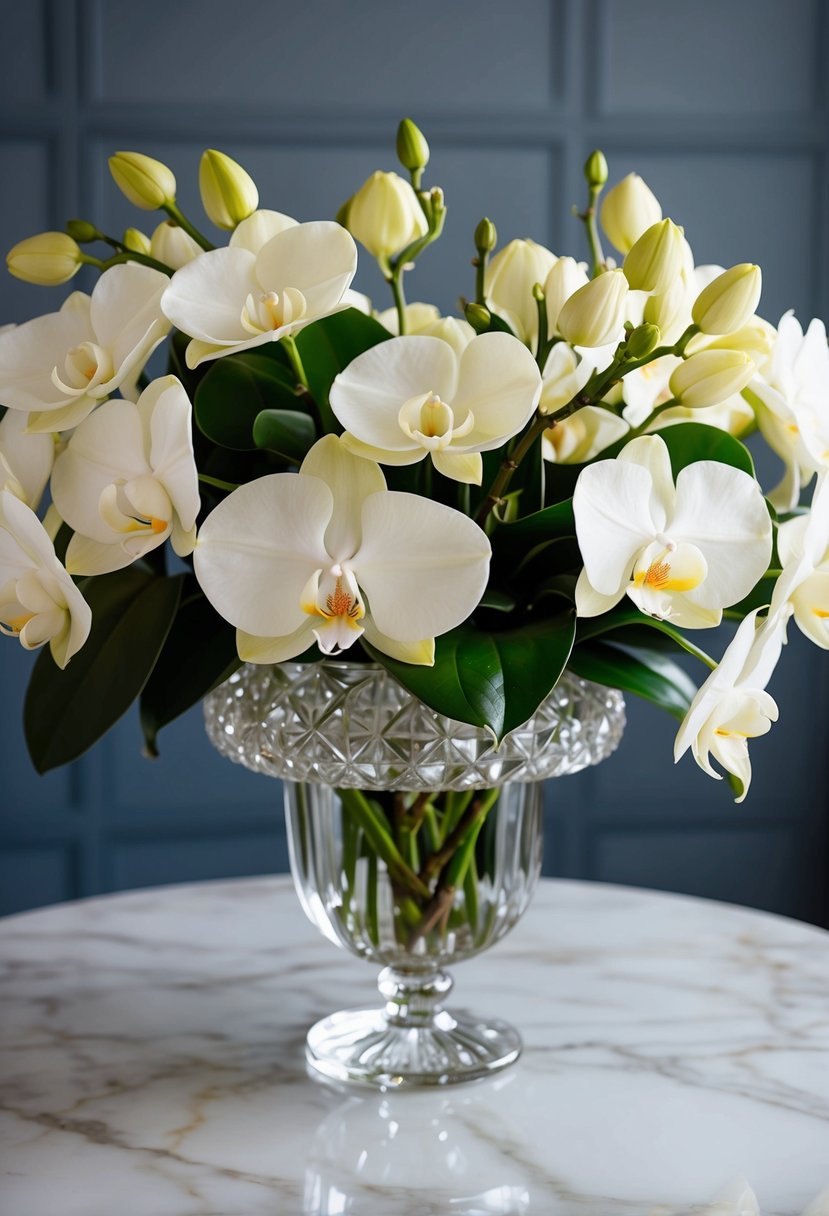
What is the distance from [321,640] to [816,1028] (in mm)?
539

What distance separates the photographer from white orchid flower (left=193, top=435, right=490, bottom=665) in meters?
0.67

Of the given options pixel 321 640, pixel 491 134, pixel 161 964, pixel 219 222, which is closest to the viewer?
pixel 321 640

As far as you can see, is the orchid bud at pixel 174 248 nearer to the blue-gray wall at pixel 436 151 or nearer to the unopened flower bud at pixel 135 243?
the unopened flower bud at pixel 135 243

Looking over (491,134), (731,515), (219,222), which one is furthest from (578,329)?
(491,134)

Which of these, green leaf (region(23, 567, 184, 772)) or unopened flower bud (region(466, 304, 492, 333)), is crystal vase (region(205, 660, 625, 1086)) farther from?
unopened flower bud (region(466, 304, 492, 333))

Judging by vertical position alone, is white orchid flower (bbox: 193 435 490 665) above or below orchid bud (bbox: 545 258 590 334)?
below

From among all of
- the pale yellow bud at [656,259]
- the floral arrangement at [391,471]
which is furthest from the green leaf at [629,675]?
the pale yellow bud at [656,259]

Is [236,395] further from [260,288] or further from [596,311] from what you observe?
[596,311]

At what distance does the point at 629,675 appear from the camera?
0.83 m

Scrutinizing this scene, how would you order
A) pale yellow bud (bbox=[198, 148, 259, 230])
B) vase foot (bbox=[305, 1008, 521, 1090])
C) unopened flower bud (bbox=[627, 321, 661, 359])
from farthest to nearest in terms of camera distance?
1. vase foot (bbox=[305, 1008, 521, 1090])
2. pale yellow bud (bbox=[198, 148, 259, 230])
3. unopened flower bud (bbox=[627, 321, 661, 359])

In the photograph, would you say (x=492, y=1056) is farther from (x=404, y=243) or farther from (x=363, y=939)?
(x=404, y=243)

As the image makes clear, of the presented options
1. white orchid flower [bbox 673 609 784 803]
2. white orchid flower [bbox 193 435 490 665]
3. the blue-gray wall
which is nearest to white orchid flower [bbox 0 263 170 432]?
white orchid flower [bbox 193 435 490 665]

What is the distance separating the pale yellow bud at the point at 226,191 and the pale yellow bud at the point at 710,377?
10.2 inches

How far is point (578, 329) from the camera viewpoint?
679mm
